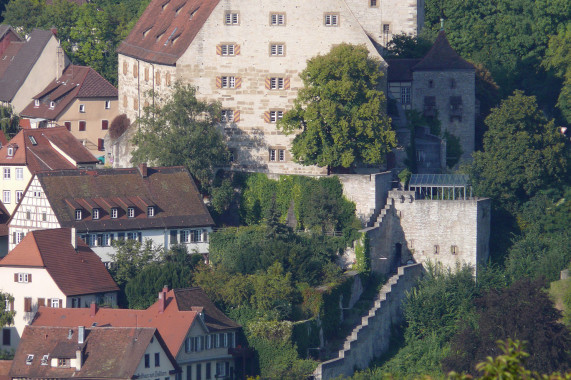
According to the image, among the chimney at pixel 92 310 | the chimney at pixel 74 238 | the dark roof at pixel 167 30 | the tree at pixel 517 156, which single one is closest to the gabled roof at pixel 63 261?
the chimney at pixel 74 238

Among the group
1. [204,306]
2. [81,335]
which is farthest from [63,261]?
[204,306]

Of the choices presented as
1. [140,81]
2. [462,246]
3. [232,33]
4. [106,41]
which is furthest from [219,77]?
[106,41]

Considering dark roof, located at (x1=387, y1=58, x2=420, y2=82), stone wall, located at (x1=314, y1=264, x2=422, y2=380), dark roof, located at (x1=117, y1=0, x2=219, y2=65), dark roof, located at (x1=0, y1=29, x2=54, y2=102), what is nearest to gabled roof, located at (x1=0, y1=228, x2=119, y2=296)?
stone wall, located at (x1=314, y1=264, x2=422, y2=380)

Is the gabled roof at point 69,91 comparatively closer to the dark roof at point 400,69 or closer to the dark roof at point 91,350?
the dark roof at point 400,69

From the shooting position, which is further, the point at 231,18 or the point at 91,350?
the point at 231,18

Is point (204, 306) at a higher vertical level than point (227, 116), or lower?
lower

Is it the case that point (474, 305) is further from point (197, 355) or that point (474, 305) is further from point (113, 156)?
point (113, 156)

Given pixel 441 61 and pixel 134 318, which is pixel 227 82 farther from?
pixel 134 318
